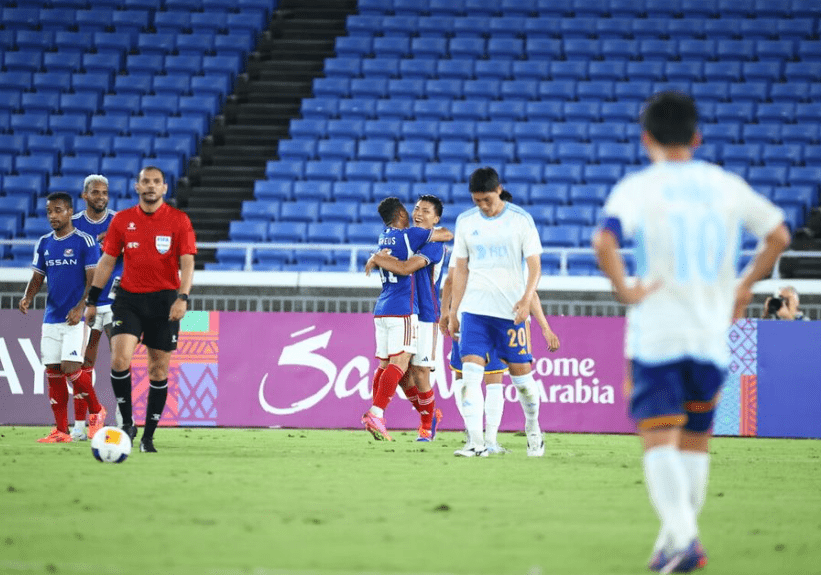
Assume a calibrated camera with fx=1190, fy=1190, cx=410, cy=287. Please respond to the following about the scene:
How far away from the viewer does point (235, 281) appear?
632 inches

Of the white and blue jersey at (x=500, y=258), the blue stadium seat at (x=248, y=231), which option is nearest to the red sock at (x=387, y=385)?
the white and blue jersey at (x=500, y=258)

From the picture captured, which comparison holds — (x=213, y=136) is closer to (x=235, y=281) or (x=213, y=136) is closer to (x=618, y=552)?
(x=235, y=281)

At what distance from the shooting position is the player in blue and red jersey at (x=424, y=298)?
34.9 ft

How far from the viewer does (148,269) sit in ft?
28.8

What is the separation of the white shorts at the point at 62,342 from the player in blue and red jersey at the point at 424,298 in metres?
2.66

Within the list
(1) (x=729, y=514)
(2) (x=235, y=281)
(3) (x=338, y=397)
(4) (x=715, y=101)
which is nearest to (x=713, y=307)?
(1) (x=729, y=514)

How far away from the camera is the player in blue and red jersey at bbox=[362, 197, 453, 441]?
1067 centimetres

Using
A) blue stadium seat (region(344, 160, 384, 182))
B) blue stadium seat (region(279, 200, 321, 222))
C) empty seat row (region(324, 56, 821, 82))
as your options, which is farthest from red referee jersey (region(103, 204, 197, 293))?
empty seat row (region(324, 56, 821, 82))

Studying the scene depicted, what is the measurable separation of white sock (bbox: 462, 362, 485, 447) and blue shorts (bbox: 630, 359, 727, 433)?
4803 mm

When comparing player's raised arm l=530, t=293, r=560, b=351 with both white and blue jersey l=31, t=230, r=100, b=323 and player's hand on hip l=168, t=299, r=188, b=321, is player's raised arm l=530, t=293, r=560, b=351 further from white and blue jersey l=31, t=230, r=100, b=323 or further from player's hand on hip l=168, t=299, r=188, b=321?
white and blue jersey l=31, t=230, r=100, b=323

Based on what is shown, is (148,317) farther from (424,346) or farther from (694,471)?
(694,471)

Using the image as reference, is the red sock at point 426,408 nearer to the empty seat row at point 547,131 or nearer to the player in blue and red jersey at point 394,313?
the player in blue and red jersey at point 394,313

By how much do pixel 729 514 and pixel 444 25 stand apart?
64.7 feet

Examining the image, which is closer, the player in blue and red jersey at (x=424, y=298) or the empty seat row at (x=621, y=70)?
the player in blue and red jersey at (x=424, y=298)
